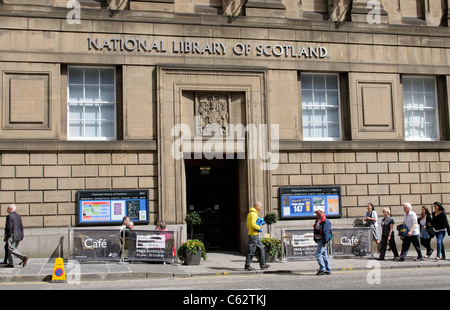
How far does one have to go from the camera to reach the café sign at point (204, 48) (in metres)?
19.5

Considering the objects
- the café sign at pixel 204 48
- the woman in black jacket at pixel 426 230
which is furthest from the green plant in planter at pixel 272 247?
the café sign at pixel 204 48

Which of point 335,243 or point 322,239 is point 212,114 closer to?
point 335,243

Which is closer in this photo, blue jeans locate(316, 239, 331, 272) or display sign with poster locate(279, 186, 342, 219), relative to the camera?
blue jeans locate(316, 239, 331, 272)

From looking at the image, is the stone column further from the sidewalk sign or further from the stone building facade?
the sidewalk sign

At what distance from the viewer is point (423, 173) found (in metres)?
21.7

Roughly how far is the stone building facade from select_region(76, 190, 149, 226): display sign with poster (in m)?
0.31

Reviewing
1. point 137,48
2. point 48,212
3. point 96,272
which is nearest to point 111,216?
point 48,212

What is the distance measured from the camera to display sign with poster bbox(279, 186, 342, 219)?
20.2 m

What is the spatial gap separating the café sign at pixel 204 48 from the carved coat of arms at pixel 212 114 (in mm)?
1734

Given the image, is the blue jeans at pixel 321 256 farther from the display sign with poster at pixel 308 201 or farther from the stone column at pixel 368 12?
the stone column at pixel 368 12

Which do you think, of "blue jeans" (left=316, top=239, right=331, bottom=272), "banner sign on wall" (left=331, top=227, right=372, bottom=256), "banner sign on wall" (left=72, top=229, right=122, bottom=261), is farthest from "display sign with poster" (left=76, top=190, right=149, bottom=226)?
"blue jeans" (left=316, top=239, right=331, bottom=272)

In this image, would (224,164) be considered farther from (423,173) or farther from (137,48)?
(423,173)

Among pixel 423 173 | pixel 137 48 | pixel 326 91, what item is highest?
pixel 137 48

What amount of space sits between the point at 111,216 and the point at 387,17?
44.6ft
